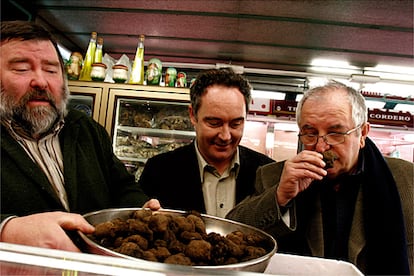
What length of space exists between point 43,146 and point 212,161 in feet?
2.45

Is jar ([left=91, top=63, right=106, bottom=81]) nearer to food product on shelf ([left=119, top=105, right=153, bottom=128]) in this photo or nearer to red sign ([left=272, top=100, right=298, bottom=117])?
food product on shelf ([left=119, top=105, right=153, bottom=128])

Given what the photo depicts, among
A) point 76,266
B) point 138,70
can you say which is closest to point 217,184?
point 76,266

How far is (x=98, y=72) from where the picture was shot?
255 cm

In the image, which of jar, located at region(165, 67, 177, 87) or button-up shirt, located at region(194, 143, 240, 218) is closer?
button-up shirt, located at region(194, 143, 240, 218)

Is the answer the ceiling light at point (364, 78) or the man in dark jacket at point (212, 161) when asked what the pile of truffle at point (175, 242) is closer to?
the man in dark jacket at point (212, 161)

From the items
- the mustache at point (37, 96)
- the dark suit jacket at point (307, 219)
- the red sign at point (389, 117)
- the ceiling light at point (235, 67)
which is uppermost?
the ceiling light at point (235, 67)

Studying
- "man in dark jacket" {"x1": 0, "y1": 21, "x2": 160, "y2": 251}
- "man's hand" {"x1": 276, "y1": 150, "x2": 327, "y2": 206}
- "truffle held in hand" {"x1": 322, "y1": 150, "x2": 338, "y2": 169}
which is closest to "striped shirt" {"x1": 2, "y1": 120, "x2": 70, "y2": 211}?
"man in dark jacket" {"x1": 0, "y1": 21, "x2": 160, "y2": 251}

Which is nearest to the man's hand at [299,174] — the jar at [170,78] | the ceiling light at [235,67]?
the jar at [170,78]

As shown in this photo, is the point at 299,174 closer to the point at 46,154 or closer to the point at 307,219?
the point at 307,219

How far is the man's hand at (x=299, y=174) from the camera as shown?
0.96 metres

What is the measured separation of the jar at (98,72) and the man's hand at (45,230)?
2.17 m

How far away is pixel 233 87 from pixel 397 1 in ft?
5.43

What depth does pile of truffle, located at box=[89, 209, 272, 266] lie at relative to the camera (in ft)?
1.75

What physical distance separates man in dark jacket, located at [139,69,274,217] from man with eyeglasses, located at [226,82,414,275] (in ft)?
1.06
